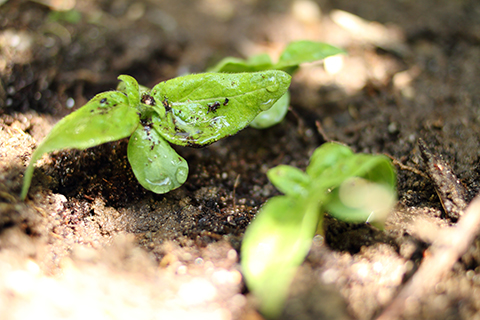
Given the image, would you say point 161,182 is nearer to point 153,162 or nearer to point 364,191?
point 153,162

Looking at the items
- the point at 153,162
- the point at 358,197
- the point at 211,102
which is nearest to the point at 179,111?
the point at 211,102

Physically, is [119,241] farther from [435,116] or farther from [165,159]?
[435,116]

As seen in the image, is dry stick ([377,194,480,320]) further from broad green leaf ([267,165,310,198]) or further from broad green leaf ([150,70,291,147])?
broad green leaf ([150,70,291,147])

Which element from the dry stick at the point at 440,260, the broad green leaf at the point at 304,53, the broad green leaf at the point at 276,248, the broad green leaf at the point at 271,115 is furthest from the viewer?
the broad green leaf at the point at 271,115

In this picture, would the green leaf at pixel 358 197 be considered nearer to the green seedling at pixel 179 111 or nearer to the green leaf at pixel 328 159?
the green leaf at pixel 328 159

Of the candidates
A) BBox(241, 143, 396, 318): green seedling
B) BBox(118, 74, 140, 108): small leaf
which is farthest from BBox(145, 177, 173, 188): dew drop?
BBox(241, 143, 396, 318): green seedling

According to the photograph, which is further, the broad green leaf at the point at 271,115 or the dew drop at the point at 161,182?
the broad green leaf at the point at 271,115

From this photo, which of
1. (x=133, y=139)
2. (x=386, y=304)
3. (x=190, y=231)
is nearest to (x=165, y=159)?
(x=133, y=139)

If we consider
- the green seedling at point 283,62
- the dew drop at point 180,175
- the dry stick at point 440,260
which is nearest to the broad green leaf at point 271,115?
the green seedling at point 283,62
